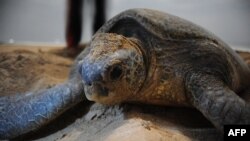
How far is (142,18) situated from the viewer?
1660 mm

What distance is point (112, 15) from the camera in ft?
9.80

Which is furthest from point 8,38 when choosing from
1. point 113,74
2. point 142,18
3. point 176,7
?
point 113,74

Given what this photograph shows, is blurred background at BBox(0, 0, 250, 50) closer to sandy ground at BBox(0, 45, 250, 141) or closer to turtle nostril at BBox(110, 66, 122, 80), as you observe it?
sandy ground at BBox(0, 45, 250, 141)

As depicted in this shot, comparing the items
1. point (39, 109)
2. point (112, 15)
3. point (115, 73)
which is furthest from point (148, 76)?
point (112, 15)

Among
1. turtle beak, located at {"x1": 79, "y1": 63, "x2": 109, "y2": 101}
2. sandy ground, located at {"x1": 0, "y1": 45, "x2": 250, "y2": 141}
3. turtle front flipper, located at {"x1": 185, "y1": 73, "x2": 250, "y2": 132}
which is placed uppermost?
turtle beak, located at {"x1": 79, "y1": 63, "x2": 109, "y2": 101}

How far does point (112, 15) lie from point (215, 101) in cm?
184

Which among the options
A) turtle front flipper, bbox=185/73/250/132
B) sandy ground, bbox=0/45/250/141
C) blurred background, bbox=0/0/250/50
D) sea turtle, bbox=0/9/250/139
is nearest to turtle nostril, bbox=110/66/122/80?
sea turtle, bbox=0/9/250/139

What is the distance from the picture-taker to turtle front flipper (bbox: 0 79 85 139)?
1657 millimetres

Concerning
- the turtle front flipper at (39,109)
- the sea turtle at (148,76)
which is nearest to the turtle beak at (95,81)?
the sea turtle at (148,76)

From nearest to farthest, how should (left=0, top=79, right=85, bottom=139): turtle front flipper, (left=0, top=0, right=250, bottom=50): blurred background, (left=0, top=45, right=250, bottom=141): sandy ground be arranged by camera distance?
1. (left=0, top=45, right=250, bottom=141): sandy ground
2. (left=0, top=79, right=85, bottom=139): turtle front flipper
3. (left=0, top=0, right=250, bottom=50): blurred background

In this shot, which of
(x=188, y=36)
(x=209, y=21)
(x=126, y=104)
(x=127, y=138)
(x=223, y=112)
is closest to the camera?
(x=127, y=138)

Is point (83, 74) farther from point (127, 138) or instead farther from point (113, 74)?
point (127, 138)

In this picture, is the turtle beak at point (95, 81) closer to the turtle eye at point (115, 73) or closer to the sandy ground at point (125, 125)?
the turtle eye at point (115, 73)

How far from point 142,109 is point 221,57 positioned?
20.3 inches
